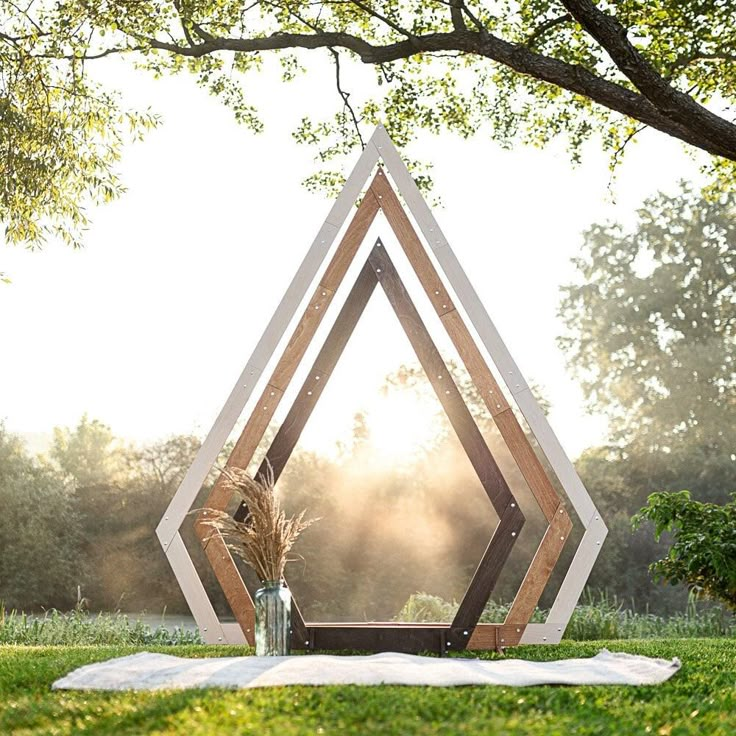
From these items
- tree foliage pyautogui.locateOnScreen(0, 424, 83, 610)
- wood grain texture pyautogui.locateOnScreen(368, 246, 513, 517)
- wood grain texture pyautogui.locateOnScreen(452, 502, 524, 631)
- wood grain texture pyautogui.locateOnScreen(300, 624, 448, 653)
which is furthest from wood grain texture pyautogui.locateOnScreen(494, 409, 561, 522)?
tree foliage pyautogui.locateOnScreen(0, 424, 83, 610)

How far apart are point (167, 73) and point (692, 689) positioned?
6.62 metres

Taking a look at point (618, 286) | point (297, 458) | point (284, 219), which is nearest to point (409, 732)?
point (284, 219)

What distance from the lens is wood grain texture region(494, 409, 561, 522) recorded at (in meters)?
5.07

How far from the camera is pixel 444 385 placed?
5.05 m

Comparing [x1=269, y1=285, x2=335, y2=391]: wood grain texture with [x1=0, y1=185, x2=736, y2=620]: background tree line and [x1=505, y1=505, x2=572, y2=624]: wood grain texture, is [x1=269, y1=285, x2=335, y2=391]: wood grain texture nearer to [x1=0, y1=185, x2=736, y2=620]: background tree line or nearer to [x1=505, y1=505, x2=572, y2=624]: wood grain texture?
[x1=505, y1=505, x2=572, y2=624]: wood grain texture

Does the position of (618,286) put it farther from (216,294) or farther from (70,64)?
(70,64)

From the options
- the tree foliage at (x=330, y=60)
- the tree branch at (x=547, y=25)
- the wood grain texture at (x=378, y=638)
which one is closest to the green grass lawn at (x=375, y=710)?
the wood grain texture at (x=378, y=638)

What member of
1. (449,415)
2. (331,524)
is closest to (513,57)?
(449,415)

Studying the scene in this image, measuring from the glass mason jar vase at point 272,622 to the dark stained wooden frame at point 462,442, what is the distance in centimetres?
32

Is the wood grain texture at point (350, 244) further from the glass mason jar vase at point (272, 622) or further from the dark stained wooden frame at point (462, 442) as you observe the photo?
the glass mason jar vase at point (272, 622)

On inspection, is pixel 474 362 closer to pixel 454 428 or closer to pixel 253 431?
pixel 454 428

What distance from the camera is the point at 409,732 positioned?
258cm

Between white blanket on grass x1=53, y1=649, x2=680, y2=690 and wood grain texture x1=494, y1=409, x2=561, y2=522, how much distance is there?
3.67ft

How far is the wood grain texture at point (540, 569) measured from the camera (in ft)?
16.5
